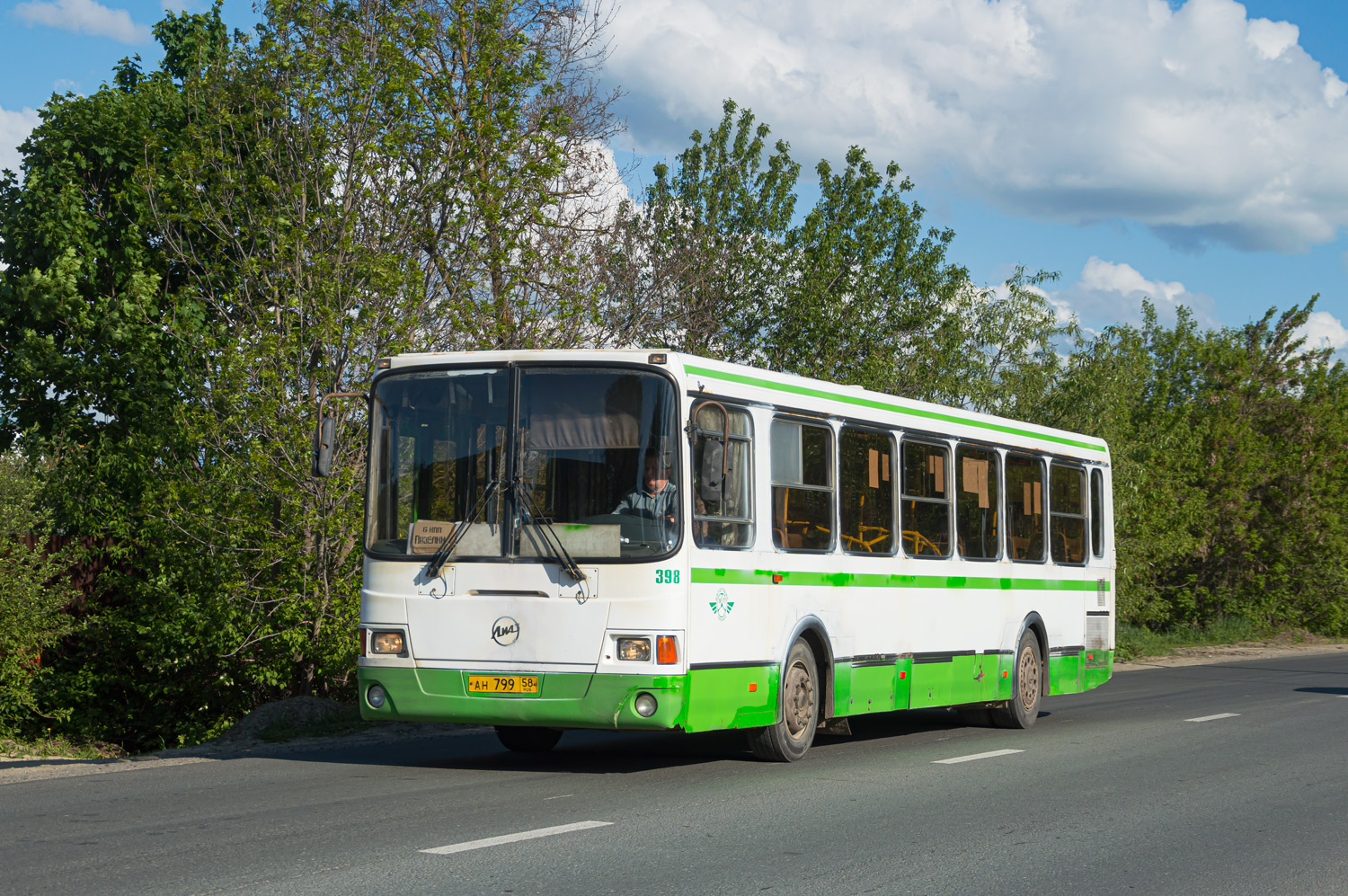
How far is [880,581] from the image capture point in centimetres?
1262

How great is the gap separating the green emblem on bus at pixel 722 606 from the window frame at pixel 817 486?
0.81 m

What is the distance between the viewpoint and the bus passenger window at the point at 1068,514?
1609 cm

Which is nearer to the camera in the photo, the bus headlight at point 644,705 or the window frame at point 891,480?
the bus headlight at point 644,705

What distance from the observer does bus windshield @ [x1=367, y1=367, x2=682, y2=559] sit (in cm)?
1022

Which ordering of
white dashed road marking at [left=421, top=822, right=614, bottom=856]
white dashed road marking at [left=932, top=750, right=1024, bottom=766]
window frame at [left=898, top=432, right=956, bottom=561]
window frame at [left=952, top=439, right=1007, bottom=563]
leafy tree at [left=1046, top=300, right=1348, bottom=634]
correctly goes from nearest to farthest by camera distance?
white dashed road marking at [left=421, top=822, right=614, bottom=856]
white dashed road marking at [left=932, top=750, right=1024, bottom=766]
window frame at [left=898, top=432, right=956, bottom=561]
window frame at [left=952, top=439, right=1007, bottom=563]
leafy tree at [left=1046, top=300, right=1348, bottom=634]

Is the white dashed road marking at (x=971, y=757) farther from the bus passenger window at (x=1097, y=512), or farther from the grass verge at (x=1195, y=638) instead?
the grass verge at (x=1195, y=638)

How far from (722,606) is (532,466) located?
1662 mm

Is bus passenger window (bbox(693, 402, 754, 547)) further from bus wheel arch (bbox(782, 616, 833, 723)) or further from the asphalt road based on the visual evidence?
the asphalt road

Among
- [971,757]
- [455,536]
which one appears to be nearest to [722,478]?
[455,536]

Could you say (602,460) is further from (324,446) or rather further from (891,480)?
(891,480)

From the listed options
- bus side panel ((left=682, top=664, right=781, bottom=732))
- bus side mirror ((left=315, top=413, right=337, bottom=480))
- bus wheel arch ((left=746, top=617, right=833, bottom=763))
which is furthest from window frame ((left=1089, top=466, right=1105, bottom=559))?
bus side mirror ((left=315, top=413, right=337, bottom=480))

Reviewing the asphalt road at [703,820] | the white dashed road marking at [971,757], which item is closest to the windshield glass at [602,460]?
the asphalt road at [703,820]

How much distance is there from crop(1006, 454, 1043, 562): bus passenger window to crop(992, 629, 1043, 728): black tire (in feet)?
2.95

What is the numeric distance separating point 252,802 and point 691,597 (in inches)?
123
